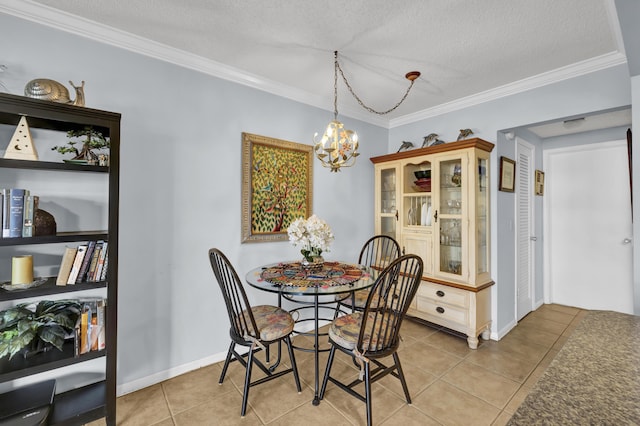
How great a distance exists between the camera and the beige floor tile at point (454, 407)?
5.85ft

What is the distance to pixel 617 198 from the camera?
134 inches

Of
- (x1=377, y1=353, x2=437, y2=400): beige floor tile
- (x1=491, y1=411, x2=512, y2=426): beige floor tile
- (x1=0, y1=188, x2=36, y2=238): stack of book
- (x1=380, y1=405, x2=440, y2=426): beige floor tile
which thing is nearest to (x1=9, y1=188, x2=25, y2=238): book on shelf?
(x1=0, y1=188, x2=36, y2=238): stack of book

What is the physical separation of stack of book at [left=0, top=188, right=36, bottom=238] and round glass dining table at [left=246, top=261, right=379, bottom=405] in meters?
1.25

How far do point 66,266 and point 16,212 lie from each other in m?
0.36

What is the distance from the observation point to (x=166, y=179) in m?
2.20

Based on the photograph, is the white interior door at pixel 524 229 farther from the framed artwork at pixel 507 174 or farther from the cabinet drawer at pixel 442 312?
the cabinet drawer at pixel 442 312

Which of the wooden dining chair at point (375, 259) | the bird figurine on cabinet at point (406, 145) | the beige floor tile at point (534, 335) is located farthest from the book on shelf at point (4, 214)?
the beige floor tile at point (534, 335)

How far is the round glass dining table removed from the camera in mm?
1840

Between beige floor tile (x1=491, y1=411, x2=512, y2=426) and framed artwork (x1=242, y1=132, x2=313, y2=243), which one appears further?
framed artwork (x1=242, y1=132, x2=313, y2=243)

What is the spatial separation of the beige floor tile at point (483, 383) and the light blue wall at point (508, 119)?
791mm

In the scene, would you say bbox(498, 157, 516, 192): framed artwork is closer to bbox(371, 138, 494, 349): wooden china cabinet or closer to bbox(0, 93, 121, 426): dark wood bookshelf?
bbox(371, 138, 494, 349): wooden china cabinet

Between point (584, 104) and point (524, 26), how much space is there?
1.05m

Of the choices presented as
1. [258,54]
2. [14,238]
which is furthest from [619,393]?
[258,54]

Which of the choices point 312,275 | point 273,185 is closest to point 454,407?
point 312,275
